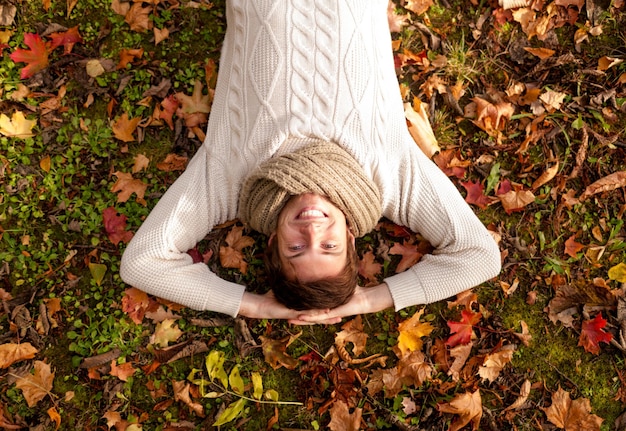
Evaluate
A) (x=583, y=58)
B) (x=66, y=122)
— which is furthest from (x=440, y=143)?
(x=66, y=122)

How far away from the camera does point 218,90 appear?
3.64 meters

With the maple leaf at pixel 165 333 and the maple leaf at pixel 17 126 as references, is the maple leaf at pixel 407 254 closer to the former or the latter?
the maple leaf at pixel 165 333

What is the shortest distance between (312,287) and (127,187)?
191 cm

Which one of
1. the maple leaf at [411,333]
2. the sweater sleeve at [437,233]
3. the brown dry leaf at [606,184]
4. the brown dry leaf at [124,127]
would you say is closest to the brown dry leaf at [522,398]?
the maple leaf at [411,333]

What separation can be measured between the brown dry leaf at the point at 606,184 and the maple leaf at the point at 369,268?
5.78 feet

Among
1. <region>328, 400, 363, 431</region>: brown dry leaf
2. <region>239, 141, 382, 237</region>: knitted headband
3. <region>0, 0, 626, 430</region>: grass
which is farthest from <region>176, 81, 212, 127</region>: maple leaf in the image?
<region>328, 400, 363, 431</region>: brown dry leaf

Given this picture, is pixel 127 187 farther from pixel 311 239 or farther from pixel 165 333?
pixel 311 239

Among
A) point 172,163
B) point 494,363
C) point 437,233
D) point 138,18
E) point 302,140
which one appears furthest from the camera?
point 138,18

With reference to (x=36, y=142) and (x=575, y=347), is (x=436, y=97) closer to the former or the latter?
(x=575, y=347)

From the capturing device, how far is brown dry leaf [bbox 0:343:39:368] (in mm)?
3791

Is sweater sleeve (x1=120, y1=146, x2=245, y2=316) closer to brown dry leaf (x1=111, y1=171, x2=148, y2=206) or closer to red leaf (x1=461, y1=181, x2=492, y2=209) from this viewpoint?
brown dry leaf (x1=111, y1=171, x2=148, y2=206)

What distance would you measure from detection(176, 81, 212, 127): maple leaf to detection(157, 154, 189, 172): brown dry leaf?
11.1 inches

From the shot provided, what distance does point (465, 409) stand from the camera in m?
3.75

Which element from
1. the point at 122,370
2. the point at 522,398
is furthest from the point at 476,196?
the point at 122,370
